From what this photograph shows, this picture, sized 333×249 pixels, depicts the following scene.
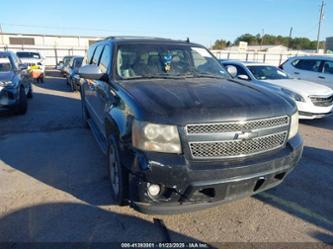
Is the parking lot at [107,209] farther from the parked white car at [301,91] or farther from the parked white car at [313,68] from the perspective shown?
the parked white car at [313,68]

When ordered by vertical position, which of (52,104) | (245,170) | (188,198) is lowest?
(52,104)

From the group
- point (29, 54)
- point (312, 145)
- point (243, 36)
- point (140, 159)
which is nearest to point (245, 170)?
point (140, 159)

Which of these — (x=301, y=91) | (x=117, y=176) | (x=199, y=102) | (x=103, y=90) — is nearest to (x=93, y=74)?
(x=103, y=90)

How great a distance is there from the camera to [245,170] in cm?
262

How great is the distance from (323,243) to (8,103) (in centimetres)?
747

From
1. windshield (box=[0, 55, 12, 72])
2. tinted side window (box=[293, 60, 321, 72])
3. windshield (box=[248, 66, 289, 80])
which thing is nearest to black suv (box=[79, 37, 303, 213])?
windshield (box=[248, 66, 289, 80])

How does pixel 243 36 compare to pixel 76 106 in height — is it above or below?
above

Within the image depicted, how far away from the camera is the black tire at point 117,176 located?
2771 millimetres

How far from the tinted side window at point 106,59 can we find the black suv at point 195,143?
70 cm

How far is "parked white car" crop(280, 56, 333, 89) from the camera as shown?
390 inches

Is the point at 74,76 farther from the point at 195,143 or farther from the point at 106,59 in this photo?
the point at 195,143

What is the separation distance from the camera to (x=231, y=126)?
103 inches

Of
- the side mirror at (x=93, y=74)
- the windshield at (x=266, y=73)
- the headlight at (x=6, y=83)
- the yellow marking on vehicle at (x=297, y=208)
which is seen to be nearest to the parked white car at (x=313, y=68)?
the windshield at (x=266, y=73)

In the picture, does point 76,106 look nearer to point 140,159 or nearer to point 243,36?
point 140,159
